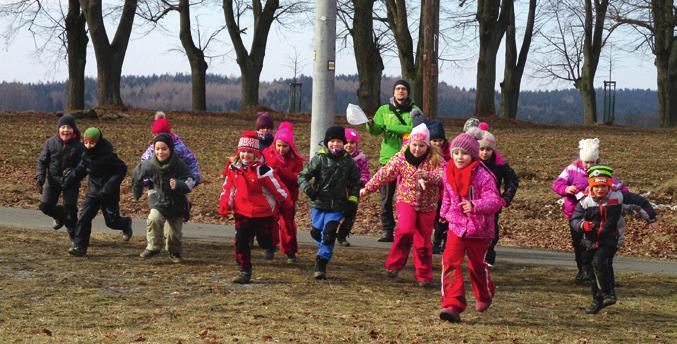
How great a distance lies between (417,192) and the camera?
10344 mm

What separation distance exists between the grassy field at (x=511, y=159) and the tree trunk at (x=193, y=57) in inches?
153

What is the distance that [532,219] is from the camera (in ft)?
52.3

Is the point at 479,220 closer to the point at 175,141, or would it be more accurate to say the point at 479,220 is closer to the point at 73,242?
the point at 175,141

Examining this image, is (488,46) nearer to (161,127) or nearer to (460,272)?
(161,127)

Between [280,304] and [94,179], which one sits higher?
[94,179]

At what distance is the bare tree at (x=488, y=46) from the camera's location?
113 ft

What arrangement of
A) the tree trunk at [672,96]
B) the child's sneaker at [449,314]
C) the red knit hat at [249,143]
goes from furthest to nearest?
the tree trunk at [672,96]
the red knit hat at [249,143]
the child's sneaker at [449,314]

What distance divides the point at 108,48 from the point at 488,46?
39.2 feet

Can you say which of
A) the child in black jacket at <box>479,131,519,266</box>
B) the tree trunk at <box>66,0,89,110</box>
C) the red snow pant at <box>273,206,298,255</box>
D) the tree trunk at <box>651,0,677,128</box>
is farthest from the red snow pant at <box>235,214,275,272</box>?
the tree trunk at <box>651,0,677,128</box>

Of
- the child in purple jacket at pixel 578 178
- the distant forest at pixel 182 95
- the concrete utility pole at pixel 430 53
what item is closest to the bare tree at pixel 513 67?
the concrete utility pole at pixel 430 53

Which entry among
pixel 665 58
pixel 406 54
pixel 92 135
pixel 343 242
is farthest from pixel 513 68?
pixel 92 135

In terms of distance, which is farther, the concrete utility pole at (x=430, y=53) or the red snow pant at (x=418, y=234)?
the concrete utility pole at (x=430, y=53)

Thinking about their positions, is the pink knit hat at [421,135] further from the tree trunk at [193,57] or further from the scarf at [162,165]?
the tree trunk at [193,57]

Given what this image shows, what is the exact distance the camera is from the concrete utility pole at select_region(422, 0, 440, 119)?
53.8ft
